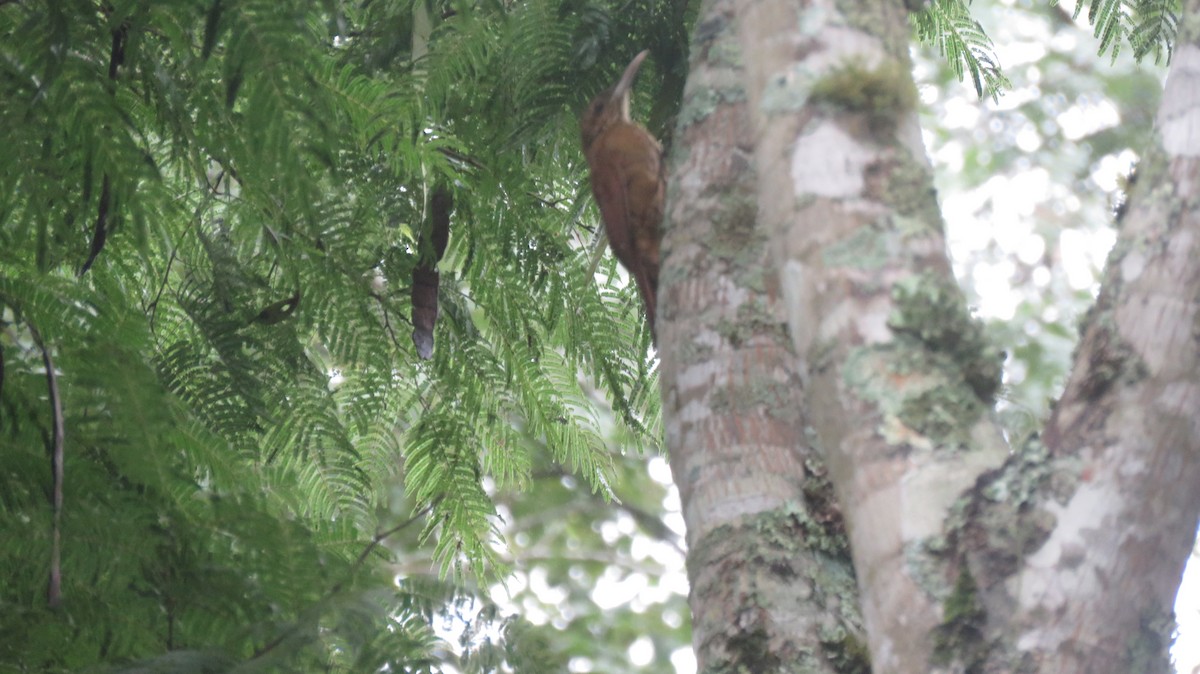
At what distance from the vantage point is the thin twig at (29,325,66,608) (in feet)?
5.05

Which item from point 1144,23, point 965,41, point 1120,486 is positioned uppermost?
point 965,41

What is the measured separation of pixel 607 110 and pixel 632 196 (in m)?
0.15

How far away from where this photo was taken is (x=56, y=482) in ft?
5.24

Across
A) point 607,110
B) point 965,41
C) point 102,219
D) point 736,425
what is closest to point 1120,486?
point 736,425

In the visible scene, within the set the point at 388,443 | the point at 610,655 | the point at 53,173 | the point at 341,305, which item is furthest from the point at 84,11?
the point at 610,655

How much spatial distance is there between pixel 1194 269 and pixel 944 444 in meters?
0.27

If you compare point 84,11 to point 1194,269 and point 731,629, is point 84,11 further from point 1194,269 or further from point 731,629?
point 1194,269

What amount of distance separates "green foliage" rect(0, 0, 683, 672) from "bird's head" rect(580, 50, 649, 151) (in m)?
0.19

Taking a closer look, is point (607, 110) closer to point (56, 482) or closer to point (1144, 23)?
point (56, 482)

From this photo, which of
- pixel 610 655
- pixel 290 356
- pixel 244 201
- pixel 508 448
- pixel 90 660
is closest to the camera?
pixel 90 660

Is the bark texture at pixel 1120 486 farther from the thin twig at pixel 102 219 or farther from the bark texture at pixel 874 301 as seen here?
the thin twig at pixel 102 219

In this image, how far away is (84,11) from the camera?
1883 mm

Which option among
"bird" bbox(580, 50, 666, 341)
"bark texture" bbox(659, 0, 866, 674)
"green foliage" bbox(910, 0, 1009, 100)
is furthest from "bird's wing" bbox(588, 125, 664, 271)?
"green foliage" bbox(910, 0, 1009, 100)

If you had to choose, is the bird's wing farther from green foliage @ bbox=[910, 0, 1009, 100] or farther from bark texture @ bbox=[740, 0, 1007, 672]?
green foliage @ bbox=[910, 0, 1009, 100]
